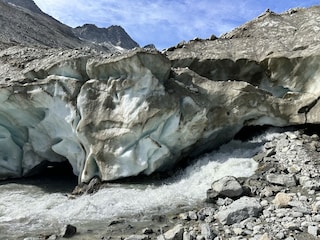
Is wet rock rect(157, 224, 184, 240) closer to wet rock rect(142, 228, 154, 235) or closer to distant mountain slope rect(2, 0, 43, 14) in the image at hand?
wet rock rect(142, 228, 154, 235)

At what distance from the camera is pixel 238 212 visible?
10.2 m

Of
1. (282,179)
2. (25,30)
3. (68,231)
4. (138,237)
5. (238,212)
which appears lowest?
(68,231)

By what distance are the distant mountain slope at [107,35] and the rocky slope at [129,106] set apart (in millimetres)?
90629

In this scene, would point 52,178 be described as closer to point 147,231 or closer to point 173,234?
point 147,231

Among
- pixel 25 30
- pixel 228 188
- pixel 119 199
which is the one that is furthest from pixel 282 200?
pixel 25 30

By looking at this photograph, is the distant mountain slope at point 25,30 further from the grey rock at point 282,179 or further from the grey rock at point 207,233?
the grey rock at point 207,233

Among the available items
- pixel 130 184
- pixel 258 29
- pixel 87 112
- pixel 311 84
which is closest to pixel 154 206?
pixel 130 184

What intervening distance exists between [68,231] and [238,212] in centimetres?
425

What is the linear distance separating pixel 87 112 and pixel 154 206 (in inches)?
177

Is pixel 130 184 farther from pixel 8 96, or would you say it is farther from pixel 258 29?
pixel 258 29

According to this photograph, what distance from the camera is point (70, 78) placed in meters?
15.2

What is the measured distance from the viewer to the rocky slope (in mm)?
14203

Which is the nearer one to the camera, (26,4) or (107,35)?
(26,4)

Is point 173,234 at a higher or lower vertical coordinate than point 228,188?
lower
